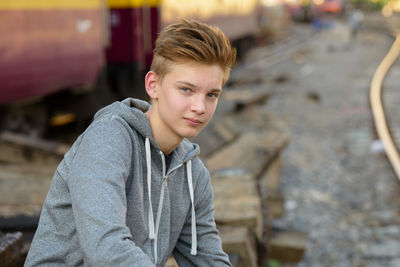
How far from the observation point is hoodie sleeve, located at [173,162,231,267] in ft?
6.63

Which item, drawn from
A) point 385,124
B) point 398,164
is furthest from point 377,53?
point 398,164

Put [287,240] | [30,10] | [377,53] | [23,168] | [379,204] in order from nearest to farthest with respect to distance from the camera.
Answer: [287,240]
[23,168]
[379,204]
[30,10]
[377,53]

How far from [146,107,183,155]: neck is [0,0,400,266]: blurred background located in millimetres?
359

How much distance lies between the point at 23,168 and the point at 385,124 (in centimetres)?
568

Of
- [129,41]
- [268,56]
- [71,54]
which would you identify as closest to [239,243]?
[71,54]

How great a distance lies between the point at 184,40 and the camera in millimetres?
1684

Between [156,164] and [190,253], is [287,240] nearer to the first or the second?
[190,253]

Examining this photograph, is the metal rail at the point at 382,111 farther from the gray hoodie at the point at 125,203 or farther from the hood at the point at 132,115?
the hood at the point at 132,115

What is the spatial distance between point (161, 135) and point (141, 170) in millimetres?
148

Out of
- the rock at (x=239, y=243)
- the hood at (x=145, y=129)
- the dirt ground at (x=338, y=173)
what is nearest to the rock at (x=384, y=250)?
the dirt ground at (x=338, y=173)

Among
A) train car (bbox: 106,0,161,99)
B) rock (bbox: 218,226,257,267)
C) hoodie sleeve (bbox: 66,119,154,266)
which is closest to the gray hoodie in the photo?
hoodie sleeve (bbox: 66,119,154,266)

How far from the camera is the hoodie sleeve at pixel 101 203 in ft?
4.78

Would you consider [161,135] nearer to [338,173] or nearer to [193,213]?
[193,213]

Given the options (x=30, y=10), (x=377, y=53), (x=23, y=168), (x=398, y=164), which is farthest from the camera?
(x=377, y=53)
